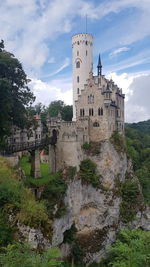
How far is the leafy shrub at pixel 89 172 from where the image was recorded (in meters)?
41.8

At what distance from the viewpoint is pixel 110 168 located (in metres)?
44.5

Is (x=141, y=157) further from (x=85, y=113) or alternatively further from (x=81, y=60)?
(x=85, y=113)

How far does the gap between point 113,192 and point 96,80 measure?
19.4 m

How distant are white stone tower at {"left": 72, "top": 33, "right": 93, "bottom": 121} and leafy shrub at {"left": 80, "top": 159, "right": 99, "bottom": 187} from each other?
1496cm

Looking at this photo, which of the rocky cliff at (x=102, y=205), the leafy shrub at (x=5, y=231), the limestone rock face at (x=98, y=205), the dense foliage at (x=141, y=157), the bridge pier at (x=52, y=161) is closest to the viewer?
the leafy shrub at (x=5, y=231)

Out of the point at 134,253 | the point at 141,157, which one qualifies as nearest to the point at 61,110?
the point at 141,157

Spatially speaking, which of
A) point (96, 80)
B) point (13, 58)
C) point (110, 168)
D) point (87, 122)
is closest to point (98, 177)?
point (110, 168)

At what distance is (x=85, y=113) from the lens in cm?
4659

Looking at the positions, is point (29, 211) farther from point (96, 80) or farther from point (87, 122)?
point (96, 80)

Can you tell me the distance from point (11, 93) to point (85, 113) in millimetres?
17083

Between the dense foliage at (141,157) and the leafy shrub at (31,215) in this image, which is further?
the dense foliage at (141,157)

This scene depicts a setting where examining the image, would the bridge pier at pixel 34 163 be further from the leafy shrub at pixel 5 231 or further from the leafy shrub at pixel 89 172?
the leafy shrub at pixel 5 231

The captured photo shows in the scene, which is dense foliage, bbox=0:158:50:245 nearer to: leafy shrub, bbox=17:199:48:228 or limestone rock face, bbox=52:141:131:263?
leafy shrub, bbox=17:199:48:228

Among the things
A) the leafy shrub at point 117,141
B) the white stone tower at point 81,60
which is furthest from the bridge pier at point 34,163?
the white stone tower at point 81,60
